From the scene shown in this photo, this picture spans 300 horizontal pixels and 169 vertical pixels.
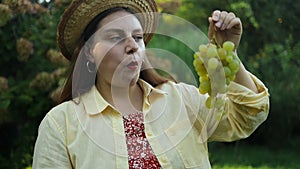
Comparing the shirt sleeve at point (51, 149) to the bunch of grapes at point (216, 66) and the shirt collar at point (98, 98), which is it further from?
the bunch of grapes at point (216, 66)

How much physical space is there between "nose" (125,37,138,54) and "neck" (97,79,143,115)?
152mm

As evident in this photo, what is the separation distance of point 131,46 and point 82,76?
0.85 feet

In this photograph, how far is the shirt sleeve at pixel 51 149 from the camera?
5.44ft

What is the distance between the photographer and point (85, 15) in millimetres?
1736

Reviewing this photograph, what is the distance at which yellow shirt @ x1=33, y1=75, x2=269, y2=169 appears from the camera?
1641 millimetres

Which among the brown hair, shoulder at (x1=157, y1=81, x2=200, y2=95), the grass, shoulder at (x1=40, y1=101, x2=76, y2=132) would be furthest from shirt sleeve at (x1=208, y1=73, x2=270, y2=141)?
the grass

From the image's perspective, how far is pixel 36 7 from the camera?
11.1ft

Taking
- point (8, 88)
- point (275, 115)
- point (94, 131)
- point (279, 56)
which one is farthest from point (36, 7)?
point (275, 115)

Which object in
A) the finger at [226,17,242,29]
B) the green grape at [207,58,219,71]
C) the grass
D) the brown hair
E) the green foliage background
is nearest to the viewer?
the green grape at [207,58,219,71]

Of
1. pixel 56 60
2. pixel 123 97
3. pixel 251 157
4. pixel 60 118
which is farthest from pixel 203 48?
pixel 251 157

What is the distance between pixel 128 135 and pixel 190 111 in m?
0.19

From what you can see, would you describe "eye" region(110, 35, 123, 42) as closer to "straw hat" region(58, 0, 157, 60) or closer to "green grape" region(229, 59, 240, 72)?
"straw hat" region(58, 0, 157, 60)

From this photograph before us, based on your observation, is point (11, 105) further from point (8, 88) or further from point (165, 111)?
point (165, 111)

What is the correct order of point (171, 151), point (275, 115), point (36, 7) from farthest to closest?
point (275, 115), point (36, 7), point (171, 151)
